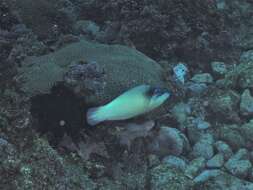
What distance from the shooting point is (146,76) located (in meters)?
5.27

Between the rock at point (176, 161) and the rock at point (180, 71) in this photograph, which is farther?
the rock at point (180, 71)

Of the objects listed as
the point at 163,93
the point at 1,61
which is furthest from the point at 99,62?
the point at 163,93

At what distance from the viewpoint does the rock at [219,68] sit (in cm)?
674

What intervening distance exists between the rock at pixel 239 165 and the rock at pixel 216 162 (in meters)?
0.08

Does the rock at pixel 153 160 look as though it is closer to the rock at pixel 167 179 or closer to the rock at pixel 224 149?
the rock at pixel 167 179

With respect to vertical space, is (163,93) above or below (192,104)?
above

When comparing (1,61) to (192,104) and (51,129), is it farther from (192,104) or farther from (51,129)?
(192,104)

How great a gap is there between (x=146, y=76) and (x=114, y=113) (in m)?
1.55

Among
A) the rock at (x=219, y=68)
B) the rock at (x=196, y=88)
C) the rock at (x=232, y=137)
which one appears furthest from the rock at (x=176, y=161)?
the rock at (x=219, y=68)

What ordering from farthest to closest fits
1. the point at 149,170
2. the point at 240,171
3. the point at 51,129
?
the point at 240,171
the point at 149,170
the point at 51,129

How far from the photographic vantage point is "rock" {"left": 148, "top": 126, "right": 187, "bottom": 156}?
4.91 meters

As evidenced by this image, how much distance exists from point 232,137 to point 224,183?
1.05 metres

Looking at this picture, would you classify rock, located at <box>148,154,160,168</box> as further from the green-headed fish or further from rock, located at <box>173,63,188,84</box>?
rock, located at <box>173,63,188,84</box>

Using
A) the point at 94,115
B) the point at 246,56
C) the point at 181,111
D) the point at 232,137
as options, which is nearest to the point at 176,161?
the point at 232,137
